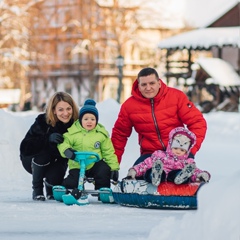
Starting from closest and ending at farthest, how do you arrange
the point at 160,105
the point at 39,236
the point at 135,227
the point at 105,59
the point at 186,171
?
the point at 39,236, the point at 135,227, the point at 186,171, the point at 160,105, the point at 105,59

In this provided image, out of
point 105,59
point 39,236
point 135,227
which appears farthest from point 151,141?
point 105,59

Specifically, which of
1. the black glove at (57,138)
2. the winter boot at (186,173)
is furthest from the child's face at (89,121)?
the winter boot at (186,173)

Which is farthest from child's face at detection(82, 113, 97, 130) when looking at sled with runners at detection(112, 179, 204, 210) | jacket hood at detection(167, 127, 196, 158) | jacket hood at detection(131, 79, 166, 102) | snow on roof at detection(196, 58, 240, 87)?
snow on roof at detection(196, 58, 240, 87)

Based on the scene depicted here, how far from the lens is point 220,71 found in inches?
1518

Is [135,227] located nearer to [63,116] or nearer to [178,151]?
[178,151]

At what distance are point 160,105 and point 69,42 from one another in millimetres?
59212

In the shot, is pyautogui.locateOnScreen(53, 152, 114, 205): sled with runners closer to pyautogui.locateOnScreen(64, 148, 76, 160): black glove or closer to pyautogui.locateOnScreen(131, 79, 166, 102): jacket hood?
pyautogui.locateOnScreen(64, 148, 76, 160): black glove

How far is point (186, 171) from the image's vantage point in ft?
24.9

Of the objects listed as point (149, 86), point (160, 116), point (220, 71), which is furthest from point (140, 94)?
point (220, 71)

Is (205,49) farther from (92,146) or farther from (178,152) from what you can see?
(178,152)

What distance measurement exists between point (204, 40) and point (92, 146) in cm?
3232

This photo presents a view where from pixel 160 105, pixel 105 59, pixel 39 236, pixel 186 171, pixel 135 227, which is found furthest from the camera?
pixel 105 59

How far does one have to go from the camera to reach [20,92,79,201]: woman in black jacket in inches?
334

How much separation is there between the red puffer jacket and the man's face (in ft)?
0.13
